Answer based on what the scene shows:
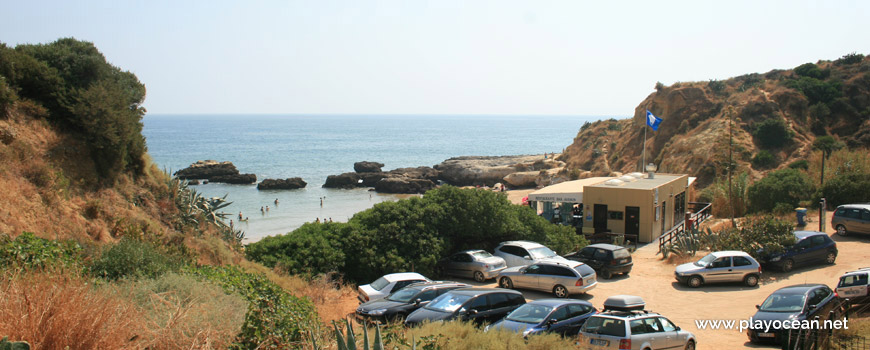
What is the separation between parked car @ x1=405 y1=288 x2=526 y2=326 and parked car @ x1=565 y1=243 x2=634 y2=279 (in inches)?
287

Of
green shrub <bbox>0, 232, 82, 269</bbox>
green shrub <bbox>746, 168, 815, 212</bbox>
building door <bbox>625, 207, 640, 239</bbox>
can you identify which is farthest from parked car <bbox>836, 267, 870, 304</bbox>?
green shrub <bbox>746, 168, 815, 212</bbox>

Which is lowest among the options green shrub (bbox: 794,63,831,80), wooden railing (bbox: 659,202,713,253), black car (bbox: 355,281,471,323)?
wooden railing (bbox: 659,202,713,253)

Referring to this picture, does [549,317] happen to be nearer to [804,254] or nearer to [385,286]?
[385,286]

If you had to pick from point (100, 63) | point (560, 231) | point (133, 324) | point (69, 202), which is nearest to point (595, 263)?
point (560, 231)

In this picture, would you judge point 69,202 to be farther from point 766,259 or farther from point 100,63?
point 766,259

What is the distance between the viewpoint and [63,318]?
19.2ft

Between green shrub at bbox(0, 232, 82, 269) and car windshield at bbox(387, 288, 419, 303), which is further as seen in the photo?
car windshield at bbox(387, 288, 419, 303)

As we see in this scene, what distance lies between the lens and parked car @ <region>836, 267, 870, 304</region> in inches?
497

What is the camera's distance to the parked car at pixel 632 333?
959 centimetres

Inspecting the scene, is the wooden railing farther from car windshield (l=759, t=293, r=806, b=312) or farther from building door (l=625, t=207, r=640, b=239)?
car windshield (l=759, t=293, r=806, b=312)

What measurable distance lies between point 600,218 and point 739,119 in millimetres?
32841

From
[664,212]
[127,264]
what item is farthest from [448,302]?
[664,212]

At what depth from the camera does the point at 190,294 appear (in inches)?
347

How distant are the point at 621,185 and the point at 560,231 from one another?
5315mm
